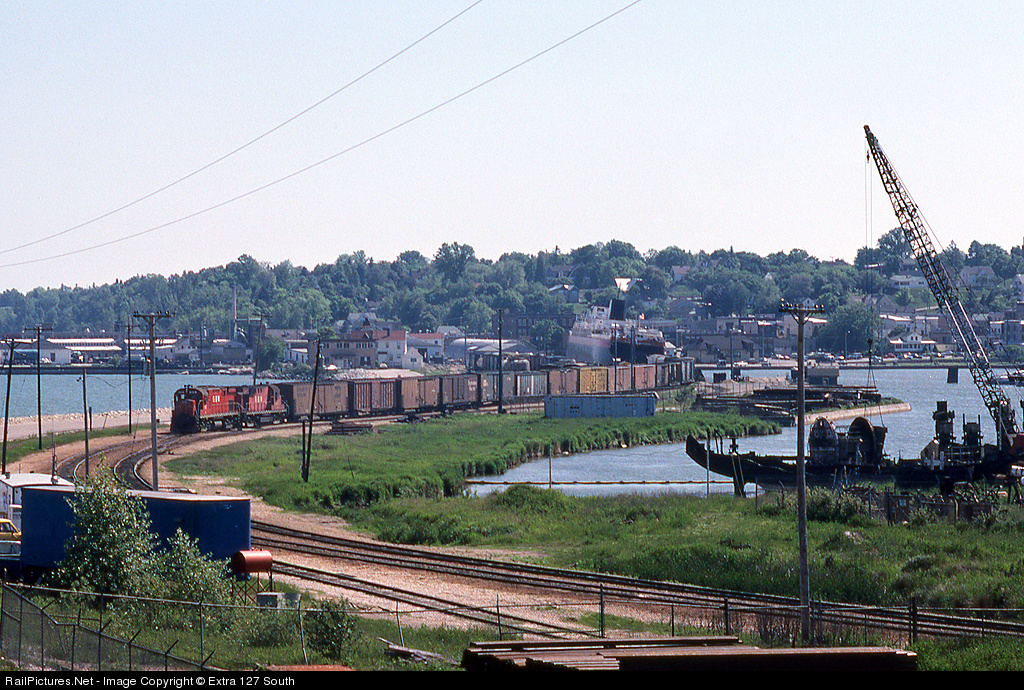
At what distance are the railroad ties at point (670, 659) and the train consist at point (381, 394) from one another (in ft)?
133

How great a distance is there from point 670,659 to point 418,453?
5797 centimetres

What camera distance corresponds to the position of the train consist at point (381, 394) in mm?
83188

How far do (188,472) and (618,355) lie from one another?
12488cm

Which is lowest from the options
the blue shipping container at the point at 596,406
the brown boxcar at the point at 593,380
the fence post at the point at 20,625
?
the blue shipping container at the point at 596,406

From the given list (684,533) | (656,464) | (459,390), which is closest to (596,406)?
(459,390)

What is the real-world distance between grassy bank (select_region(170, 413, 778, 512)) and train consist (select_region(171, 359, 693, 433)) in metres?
4.31

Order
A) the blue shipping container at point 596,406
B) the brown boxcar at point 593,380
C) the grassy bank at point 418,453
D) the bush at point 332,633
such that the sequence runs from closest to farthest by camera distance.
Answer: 1. the bush at point 332,633
2. the grassy bank at point 418,453
3. the blue shipping container at point 596,406
4. the brown boxcar at point 593,380

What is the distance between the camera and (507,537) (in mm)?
43625

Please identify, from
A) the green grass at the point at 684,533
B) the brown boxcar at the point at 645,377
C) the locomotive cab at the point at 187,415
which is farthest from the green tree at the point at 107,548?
the brown boxcar at the point at 645,377

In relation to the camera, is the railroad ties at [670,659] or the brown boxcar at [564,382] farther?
the brown boxcar at [564,382]

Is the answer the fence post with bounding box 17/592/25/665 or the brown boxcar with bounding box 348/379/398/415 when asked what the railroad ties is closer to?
the fence post with bounding box 17/592/25/665

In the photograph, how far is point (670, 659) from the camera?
55.7 feet

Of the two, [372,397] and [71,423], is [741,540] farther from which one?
[71,423]

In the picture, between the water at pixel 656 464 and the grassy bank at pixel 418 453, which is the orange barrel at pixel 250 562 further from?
the water at pixel 656 464
